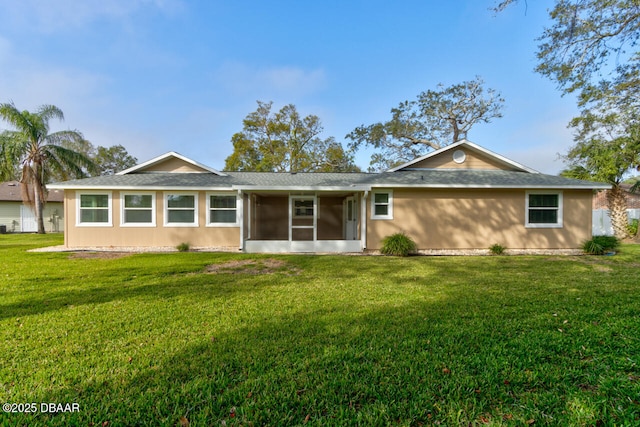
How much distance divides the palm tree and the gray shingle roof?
415 inches

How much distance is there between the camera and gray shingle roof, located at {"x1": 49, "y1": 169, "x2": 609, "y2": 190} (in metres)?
11.0

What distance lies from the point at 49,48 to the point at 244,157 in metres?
18.6

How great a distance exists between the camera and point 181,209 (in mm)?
11789

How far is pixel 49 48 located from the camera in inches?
479

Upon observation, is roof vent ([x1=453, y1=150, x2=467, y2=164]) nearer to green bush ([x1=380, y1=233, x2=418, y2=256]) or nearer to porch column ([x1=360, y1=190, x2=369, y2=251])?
green bush ([x1=380, y1=233, x2=418, y2=256])

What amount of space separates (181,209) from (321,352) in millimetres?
10422

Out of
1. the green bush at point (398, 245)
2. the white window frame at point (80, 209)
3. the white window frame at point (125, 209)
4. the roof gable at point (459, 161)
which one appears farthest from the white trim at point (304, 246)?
the white window frame at point (80, 209)

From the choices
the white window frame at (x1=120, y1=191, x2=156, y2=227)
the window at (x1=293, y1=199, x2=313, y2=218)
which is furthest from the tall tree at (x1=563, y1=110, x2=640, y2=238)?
the white window frame at (x1=120, y1=191, x2=156, y2=227)

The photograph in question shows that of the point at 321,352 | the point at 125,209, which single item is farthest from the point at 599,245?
the point at 125,209

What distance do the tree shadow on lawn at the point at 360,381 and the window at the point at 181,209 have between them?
9.21 m

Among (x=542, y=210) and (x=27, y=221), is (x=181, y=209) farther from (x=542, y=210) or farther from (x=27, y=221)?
(x=27, y=221)

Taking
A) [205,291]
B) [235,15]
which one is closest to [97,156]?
[235,15]

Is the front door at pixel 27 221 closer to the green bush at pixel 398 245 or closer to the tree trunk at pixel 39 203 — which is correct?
the tree trunk at pixel 39 203

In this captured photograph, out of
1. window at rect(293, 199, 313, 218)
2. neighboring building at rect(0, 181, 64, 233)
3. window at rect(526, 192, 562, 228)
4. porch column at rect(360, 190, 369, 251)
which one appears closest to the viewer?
porch column at rect(360, 190, 369, 251)
